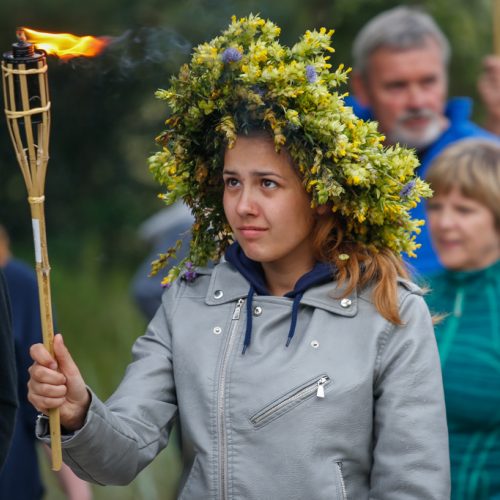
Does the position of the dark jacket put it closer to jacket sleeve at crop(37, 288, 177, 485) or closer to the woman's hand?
jacket sleeve at crop(37, 288, 177, 485)

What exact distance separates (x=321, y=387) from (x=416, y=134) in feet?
8.99

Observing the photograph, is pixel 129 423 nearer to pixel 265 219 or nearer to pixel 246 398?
pixel 246 398

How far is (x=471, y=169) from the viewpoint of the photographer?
452 cm

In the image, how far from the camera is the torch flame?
306 centimetres

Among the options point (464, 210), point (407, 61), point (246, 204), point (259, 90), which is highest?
point (407, 61)

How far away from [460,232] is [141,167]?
17.4ft

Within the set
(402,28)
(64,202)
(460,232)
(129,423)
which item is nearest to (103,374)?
(64,202)

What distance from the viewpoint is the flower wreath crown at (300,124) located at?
3.15m

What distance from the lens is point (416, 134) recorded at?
221 inches

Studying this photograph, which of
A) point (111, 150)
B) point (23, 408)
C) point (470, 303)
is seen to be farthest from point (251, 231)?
point (111, 150)

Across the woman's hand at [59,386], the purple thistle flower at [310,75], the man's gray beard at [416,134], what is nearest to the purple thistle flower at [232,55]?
the purple thistle flower at [310,75]

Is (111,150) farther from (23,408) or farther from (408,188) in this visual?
(408,188)

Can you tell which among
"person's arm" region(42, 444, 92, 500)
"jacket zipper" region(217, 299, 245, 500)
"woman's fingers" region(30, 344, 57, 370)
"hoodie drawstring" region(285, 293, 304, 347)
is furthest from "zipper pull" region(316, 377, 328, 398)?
"person's arm" region(42, 444, 92, 500)

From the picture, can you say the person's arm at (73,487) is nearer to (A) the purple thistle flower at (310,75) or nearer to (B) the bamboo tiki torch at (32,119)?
(B) the bamboo tiki torch at (32,119)
